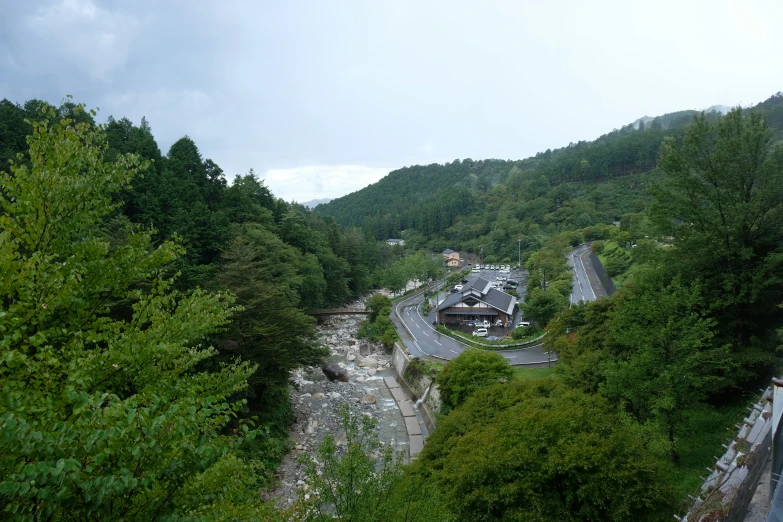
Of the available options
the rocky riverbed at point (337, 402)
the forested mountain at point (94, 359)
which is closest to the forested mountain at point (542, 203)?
the rocky riverbed at point (337, 402)

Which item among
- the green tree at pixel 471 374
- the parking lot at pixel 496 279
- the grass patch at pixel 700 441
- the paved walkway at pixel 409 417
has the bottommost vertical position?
the paved walkway at pixel 409 417

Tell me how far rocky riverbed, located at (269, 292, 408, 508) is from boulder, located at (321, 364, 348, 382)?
0.89 ft

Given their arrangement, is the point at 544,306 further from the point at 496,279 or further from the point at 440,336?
the point at 496,279

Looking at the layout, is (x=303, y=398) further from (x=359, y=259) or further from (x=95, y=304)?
(x=359, y=259)

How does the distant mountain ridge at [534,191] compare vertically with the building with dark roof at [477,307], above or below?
above

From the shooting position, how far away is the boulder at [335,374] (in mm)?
27219

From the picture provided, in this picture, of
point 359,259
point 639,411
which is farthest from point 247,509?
point 359,259

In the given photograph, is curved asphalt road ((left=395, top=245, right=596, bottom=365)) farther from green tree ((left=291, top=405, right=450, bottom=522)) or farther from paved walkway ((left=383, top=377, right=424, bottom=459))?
green tree ((left=291, top=405, right=450, bottom=522))

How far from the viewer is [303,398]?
78.3ft

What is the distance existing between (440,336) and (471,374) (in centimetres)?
1564

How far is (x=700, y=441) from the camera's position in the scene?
36.3ft

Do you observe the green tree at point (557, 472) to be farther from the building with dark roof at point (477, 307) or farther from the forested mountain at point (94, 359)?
the building with dark roof at point (477, 307)

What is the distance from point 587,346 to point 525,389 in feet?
12.4

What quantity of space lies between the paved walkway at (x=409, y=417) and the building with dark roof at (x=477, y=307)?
11.5m
